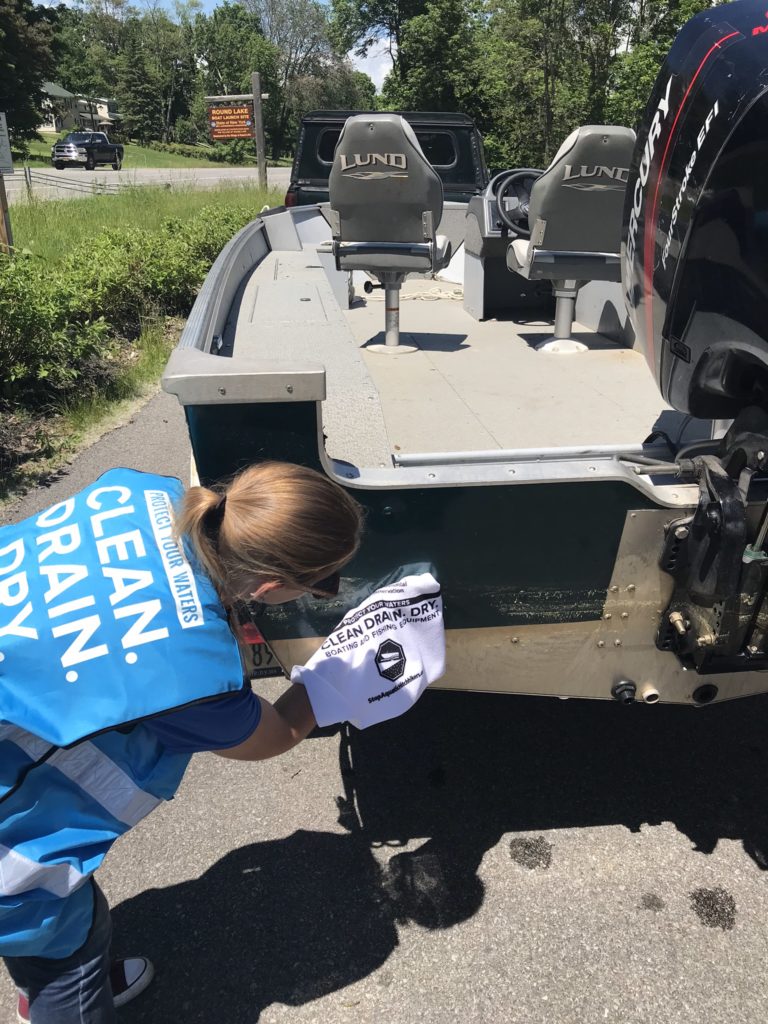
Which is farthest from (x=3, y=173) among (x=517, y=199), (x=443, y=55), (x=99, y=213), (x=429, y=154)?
(x=443, y=55)

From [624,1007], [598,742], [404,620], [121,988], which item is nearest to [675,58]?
[404,620]

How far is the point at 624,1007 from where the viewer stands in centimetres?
183

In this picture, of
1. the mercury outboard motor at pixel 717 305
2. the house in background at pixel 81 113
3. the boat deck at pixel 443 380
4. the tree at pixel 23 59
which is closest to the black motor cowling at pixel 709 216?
the mercury outboard motor at pixel 717 305

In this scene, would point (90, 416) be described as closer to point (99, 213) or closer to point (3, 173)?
point (3, 173)

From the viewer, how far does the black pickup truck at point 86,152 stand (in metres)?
39.3

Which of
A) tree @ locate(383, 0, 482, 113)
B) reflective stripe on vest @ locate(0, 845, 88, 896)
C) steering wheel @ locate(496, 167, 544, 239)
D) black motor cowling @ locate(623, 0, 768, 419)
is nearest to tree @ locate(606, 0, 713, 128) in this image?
tree @ locate(383, 0, 482, 113)

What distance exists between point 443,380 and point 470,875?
208 centimetres

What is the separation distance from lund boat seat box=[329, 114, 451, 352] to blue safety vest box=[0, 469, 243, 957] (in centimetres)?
287

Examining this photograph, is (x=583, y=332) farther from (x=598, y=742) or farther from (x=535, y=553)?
(x=535, y=553)

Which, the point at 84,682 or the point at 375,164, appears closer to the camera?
the point at 84,682

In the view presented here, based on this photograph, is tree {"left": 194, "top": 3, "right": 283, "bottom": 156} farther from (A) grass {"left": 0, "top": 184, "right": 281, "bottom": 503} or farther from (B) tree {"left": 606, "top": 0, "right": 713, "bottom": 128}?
(A) grass {"left": 0, "top": 184, "right": 281, "bottom": 503}

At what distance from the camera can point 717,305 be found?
180 cm

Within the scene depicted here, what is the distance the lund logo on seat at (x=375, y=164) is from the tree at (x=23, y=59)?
4237cm

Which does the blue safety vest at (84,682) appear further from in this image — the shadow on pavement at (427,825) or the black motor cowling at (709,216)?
the black motor cowling at (709,216)
